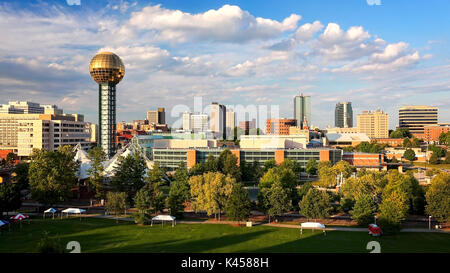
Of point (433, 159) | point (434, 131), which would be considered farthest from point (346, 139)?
point (433, 159)

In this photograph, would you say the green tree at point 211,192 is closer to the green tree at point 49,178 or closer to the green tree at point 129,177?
the green tree at point 129,177

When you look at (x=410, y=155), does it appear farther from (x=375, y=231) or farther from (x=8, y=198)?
(x=8, y=198)

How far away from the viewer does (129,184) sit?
169ft

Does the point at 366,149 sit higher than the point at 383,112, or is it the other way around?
the point at 383,112

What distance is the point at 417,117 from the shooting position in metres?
186

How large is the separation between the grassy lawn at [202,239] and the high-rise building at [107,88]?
183 feet

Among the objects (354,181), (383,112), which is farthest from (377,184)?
(383,112)

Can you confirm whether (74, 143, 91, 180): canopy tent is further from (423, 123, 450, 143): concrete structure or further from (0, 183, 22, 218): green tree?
(423, 123, 450, 143): concrete structure

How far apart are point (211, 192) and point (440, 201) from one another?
26.5 meters

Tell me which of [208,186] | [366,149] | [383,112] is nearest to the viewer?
[208,186]
